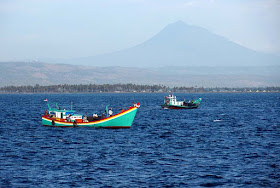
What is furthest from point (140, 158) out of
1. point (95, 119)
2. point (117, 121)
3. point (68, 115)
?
point (68, 115)

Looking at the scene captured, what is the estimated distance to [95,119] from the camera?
3063 inches

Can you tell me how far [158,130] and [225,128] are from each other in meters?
11.1

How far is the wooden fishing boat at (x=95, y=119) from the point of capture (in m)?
75.8

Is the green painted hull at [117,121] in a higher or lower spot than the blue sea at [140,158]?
higher

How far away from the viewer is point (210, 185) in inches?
1469

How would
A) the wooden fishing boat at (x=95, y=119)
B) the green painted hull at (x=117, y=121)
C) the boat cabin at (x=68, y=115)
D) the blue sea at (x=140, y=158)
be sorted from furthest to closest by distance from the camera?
the boat cabin at (x=68, y=115) < the wooden fishing boat at (x=95, y=119) < the green painted hull at (x=117, y=121) < the blue sea at (x=140, y=158)

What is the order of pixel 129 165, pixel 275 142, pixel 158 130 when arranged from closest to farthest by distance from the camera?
pixel 129 165 → pixel 275 142 → pixel 158 130

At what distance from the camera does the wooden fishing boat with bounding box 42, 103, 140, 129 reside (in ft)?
249

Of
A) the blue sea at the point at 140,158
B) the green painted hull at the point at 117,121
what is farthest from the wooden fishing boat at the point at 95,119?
the blue sea at the point at 140,158

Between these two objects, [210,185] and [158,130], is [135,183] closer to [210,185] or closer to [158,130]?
[210,185]

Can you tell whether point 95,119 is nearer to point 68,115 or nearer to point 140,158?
point 68,115

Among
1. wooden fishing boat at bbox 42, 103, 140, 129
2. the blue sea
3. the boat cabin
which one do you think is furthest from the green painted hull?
the blue sea

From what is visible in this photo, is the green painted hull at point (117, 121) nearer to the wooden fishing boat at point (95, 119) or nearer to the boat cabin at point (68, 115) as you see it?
the wooden fishing boat at point (95, 119)

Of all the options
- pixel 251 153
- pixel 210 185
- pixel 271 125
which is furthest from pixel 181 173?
pixel 271 125
